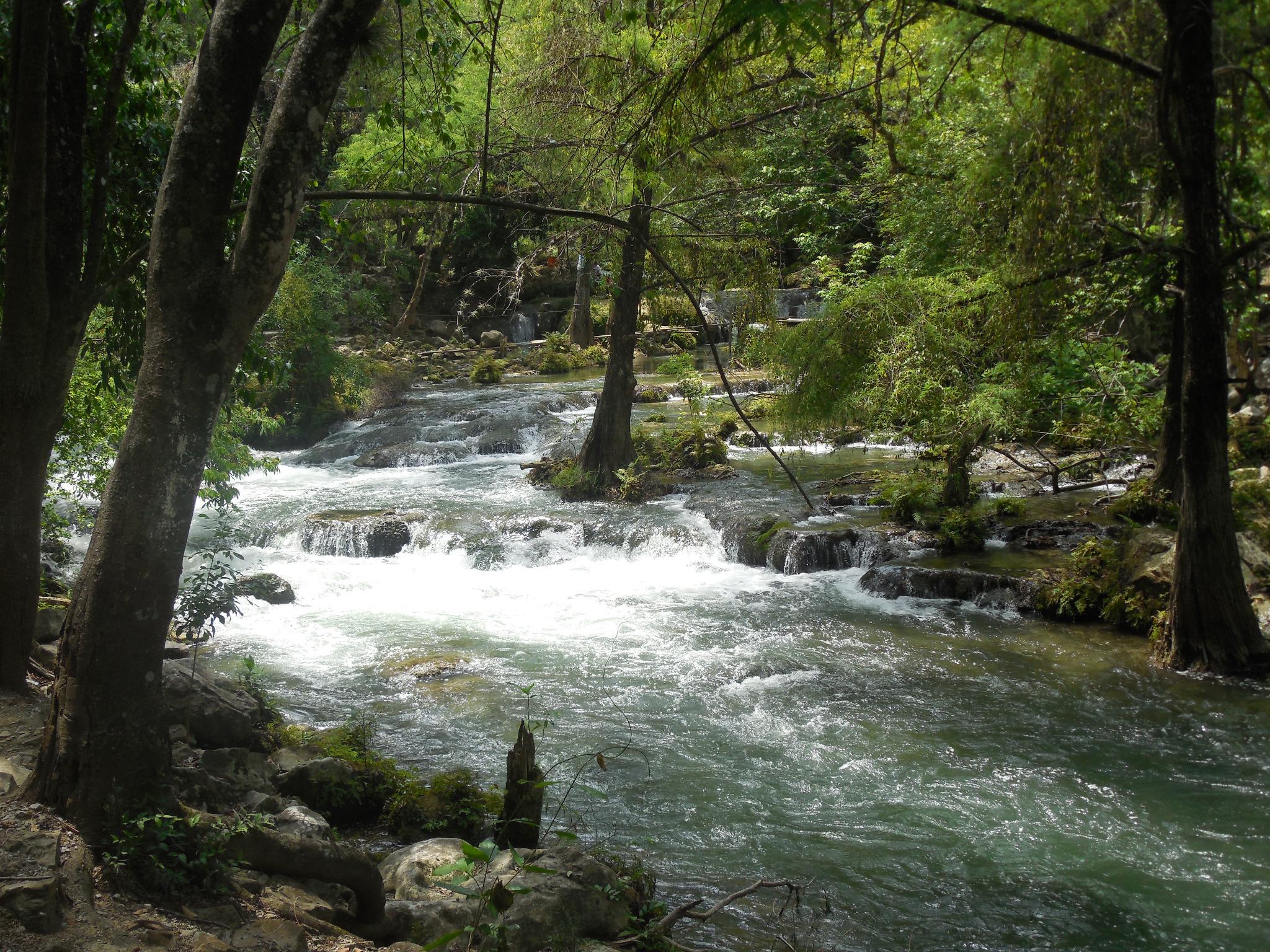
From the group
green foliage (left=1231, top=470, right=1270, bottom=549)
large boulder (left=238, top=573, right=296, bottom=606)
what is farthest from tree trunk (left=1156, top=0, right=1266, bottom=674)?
large boulder (left=238, top=573, right=296, bottom=606)

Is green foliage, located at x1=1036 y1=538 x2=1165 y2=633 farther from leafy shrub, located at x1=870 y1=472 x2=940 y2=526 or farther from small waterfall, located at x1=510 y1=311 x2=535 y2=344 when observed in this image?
small waterfall, located at x1=510 y1=311 x2=535 y2=344

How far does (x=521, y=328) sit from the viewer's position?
109ft

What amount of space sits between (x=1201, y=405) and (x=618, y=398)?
911 cm

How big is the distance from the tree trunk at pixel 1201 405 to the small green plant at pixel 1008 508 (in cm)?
415

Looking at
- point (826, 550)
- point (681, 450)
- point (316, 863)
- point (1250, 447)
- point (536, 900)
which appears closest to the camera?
point (316, 863)

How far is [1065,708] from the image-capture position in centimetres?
817

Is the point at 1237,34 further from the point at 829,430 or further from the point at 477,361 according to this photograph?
the point at 477,361

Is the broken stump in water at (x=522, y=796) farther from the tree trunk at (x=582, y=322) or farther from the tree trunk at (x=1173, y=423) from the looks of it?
the tree trunk at (x=582, y=322)

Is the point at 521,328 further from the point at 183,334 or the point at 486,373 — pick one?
the point at 183,334

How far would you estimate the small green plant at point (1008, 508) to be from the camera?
1298 centimetres

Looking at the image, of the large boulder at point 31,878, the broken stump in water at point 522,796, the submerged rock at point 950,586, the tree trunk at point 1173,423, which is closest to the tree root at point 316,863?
the large boulder at point 31,878

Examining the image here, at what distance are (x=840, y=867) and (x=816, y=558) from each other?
22.4 feet

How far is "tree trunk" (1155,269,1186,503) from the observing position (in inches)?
360

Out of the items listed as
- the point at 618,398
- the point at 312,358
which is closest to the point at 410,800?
the point at 618,398
